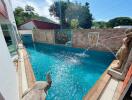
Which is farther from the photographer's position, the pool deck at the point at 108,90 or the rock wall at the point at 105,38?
the rock wall at the point at 105,38

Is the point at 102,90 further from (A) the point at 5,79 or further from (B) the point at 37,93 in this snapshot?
(A) the point at 5,79

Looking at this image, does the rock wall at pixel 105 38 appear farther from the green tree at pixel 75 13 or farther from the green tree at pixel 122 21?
the green tree at pixel 122 21

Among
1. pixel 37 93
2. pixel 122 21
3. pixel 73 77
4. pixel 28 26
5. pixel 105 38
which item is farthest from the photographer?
pixel 28 26

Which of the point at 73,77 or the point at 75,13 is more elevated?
the point at 75,13

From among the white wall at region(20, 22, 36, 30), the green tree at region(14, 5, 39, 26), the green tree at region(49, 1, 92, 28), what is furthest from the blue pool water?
the green tree at region(14, 5, 39, 26)

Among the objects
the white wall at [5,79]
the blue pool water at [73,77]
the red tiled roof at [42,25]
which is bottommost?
the blue pool water at [73,77]

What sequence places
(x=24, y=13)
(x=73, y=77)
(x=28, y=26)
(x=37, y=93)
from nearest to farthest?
(x=37, y=93) → (x=73, y=77) → (x=28, y=26) → (x=24, y=13)

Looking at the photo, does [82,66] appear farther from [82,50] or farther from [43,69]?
[82,50]

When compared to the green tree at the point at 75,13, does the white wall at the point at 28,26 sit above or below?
below

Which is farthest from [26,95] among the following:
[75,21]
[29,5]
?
[29,5]

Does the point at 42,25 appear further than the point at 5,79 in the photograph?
Yes

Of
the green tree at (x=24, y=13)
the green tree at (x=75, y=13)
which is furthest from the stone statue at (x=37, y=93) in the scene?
the green tree at (x=24, y=13)

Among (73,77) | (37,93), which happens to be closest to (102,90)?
(37,93)

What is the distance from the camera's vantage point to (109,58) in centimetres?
989
